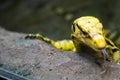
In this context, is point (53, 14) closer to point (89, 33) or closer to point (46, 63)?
point (46, 63)

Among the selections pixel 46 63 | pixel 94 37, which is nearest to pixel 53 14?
pixel 46 63

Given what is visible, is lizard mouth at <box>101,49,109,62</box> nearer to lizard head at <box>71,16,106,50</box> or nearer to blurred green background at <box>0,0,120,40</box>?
lizard head at <box>71,16,106,50</box>

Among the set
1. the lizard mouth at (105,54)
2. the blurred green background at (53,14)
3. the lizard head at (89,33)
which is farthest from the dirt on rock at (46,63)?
the blurred green background at (53,14)

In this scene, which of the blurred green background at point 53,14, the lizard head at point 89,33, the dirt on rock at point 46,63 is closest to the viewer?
the lizard head at point 89,33

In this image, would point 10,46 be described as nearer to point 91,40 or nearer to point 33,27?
point 91,40

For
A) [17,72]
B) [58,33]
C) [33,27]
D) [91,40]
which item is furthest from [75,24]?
[33,27]

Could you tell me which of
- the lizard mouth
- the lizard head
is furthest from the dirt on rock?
the lizard head

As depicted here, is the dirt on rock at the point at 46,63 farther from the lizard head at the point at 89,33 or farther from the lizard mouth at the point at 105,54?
the lizard head at the point at 89,33
